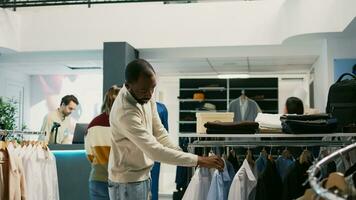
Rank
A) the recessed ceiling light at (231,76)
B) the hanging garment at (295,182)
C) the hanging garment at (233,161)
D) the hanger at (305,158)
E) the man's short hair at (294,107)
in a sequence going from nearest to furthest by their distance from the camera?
1. the hanging garment at (295,182)
2. the hanger at (305,158)
3. the hanging garment at (233,161)
4. the man's short hair at (294,107)
5. the recessed ceiling light at (231,76)

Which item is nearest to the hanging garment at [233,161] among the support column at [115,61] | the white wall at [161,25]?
the white wall at [161,25]

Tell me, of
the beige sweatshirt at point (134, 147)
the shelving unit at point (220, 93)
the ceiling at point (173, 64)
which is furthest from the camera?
the shelving unit at point (220, 93)

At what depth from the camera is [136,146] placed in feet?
7.54

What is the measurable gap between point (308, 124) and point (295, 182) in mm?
431

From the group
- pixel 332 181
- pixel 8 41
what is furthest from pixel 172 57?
pixel 332 181

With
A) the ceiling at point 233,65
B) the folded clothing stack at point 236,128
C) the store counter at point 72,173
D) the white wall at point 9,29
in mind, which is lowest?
the store counter at point 72,173

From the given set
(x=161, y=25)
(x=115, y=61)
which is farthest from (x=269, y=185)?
(x=161, y=25)

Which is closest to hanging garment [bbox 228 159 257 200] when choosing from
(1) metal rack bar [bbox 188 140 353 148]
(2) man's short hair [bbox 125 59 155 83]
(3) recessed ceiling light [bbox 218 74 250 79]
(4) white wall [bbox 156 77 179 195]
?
(1) metal rack bar [bbox 188 140 353 148]

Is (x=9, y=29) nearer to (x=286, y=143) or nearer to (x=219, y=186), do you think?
(x=219, y=186)

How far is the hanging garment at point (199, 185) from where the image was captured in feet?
8.77

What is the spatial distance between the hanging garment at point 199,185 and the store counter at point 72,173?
2.92 m

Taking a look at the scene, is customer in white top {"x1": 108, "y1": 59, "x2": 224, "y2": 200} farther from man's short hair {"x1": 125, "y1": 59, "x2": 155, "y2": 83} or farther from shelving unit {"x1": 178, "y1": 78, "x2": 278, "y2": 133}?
shelving unit {"x1": 178, "y1": 78, "x2": 278, "y2": 133}

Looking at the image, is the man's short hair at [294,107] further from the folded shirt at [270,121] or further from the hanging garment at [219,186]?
the hanging garment at [219,186]

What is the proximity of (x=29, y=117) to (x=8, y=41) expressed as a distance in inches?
127
